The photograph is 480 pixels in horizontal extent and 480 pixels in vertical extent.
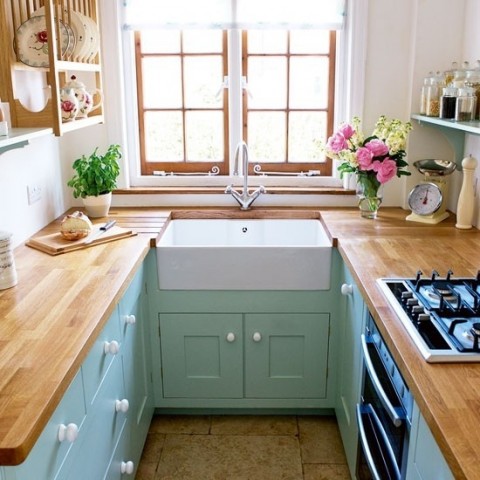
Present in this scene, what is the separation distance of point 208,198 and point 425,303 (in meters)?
1.61

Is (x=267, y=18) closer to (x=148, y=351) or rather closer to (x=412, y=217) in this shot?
(x=412, y=217)

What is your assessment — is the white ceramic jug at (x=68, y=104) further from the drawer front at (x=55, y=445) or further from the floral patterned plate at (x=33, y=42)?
the drawer front at (x=55, y=445)

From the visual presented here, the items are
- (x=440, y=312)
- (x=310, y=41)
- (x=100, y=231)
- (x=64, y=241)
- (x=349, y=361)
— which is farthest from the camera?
(x=310, y=41)

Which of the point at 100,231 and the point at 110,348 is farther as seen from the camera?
the point at 100,231

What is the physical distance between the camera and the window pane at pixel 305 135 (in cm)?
309

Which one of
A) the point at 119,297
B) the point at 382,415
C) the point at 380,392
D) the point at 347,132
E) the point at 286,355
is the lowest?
the point at 286,355

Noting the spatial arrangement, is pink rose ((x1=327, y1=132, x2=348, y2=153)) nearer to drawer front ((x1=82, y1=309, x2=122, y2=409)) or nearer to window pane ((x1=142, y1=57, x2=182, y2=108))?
window pane ((x1=142, y1=57, x2=182, y2=108))

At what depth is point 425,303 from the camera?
1650mm

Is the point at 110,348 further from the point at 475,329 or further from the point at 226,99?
the point at 226,99

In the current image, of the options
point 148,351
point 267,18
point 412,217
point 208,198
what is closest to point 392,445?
point 148,351

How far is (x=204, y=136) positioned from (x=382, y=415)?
1919mm

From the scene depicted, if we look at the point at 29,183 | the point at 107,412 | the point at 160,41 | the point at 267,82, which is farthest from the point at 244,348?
the point at 160,41

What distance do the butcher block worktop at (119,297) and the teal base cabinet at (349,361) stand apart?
143 millimetres

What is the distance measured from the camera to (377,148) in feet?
8.63
